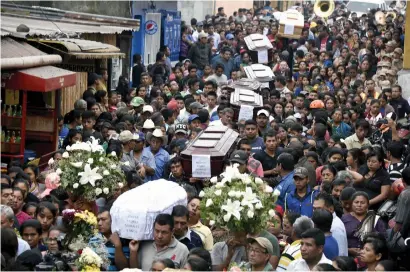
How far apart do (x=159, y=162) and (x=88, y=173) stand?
322cm

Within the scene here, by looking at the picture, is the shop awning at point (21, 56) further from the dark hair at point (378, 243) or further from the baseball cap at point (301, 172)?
the dark hair at point (378, 243)

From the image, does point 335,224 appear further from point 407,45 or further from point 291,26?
point 291,26

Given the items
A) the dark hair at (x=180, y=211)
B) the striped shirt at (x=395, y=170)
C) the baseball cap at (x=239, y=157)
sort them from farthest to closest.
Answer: the striped shirt at (x=395, y=170) < the baseball cap at (x=239, y=157) < the dark hair at (x=180, y=211)

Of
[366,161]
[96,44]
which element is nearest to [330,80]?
[96,44]

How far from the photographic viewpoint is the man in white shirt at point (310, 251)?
990 centimetres

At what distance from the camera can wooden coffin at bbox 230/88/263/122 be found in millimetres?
18672

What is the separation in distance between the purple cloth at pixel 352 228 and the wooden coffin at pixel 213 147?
241cm

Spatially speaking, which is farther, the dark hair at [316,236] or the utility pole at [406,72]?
the utility pole at [406,72]

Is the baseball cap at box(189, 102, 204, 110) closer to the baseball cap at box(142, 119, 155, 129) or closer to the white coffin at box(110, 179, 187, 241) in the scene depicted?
the baseball cap at box(142, 119, 155, 129)

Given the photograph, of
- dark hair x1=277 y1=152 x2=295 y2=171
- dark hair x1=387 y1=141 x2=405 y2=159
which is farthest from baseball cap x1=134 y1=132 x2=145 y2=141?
dark hair x1=387 y1=141 x2=405 y2=159

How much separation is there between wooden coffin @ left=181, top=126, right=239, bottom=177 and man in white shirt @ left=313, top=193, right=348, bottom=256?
237 centimetres

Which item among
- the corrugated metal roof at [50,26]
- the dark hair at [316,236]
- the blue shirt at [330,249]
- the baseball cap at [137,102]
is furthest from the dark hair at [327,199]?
the corrugated metal roof at [50,26]

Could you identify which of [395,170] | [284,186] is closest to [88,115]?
[284,186]

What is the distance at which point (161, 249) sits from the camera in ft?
33.8
